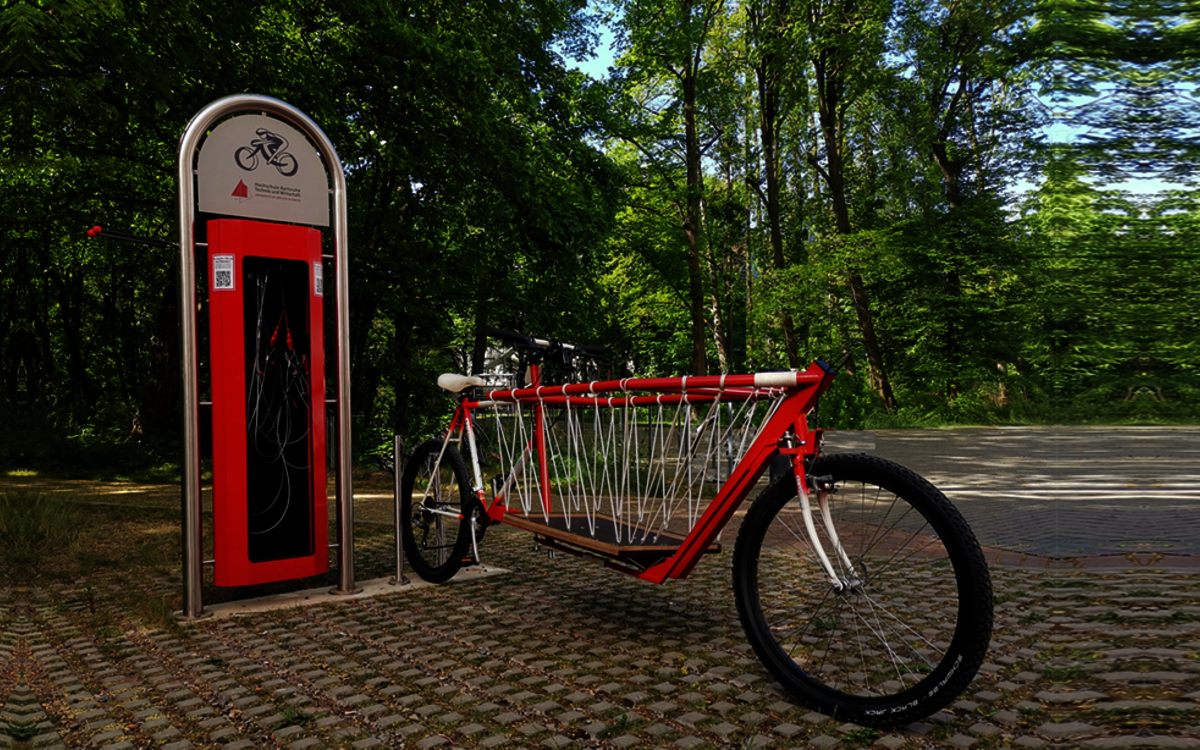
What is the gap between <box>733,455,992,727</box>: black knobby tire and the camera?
259cm

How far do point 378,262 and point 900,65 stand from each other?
14666 mm

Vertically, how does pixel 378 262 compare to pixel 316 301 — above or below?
above

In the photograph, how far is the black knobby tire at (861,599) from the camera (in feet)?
8.51

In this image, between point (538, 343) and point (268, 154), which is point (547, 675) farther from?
point (268, 154)

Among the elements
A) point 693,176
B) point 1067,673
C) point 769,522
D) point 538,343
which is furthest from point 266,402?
point 693,176

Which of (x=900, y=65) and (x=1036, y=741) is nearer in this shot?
(x=1036, y=741)

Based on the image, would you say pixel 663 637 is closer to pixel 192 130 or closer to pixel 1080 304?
pixel 1080 304

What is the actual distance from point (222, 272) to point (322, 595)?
1969mm

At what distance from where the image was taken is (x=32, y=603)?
15.3 ft

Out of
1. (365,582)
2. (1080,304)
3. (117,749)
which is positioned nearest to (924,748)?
(1080,304)

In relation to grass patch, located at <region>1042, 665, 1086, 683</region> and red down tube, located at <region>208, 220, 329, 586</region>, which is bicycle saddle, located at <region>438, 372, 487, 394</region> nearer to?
red down tube, located at <region>208, 220, 329, 586</region>

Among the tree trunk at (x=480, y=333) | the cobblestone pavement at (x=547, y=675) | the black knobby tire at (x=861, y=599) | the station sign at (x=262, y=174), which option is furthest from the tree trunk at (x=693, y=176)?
the black knobby tire at (x=861, y=599)

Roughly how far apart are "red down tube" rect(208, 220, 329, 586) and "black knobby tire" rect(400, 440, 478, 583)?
2.01 ft

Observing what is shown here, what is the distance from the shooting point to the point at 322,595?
15.9ft
